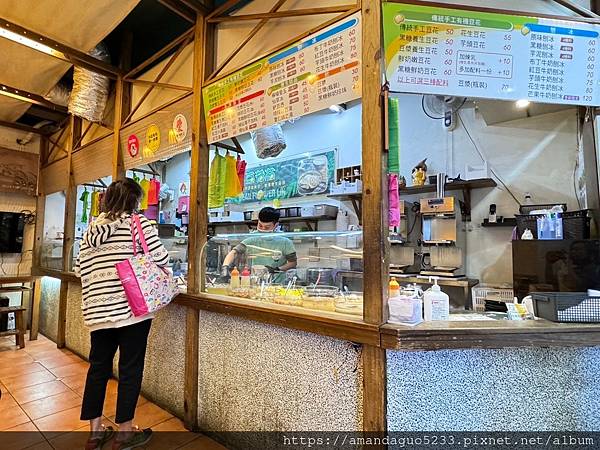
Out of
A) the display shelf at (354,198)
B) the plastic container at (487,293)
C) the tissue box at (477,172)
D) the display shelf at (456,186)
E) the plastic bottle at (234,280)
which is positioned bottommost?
the plastic container at (487,293)

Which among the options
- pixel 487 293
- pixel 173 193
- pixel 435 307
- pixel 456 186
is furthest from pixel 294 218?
pixel 435 307

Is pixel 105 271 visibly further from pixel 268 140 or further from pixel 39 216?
pixel 39 216

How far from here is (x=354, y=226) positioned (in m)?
4.30

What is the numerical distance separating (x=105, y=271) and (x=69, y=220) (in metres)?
3.09

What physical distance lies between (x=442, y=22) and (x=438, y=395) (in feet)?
5.59

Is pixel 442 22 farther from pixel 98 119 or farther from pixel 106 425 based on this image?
pixel 98 119

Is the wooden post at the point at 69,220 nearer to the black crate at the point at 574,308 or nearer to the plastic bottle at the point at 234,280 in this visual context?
the plastic bottle at the point at 234,280

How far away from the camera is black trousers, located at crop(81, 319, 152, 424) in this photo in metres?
2.00

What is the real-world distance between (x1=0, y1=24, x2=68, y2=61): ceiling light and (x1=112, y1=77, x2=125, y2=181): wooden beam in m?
0.54

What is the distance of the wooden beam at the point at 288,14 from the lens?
1744mm

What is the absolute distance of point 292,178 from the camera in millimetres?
5141

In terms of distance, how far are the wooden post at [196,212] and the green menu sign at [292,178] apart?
255 cm

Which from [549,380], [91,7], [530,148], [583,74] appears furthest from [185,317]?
[530,148]

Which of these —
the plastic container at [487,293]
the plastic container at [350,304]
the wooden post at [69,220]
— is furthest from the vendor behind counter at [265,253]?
the wooden post at [69,220]
